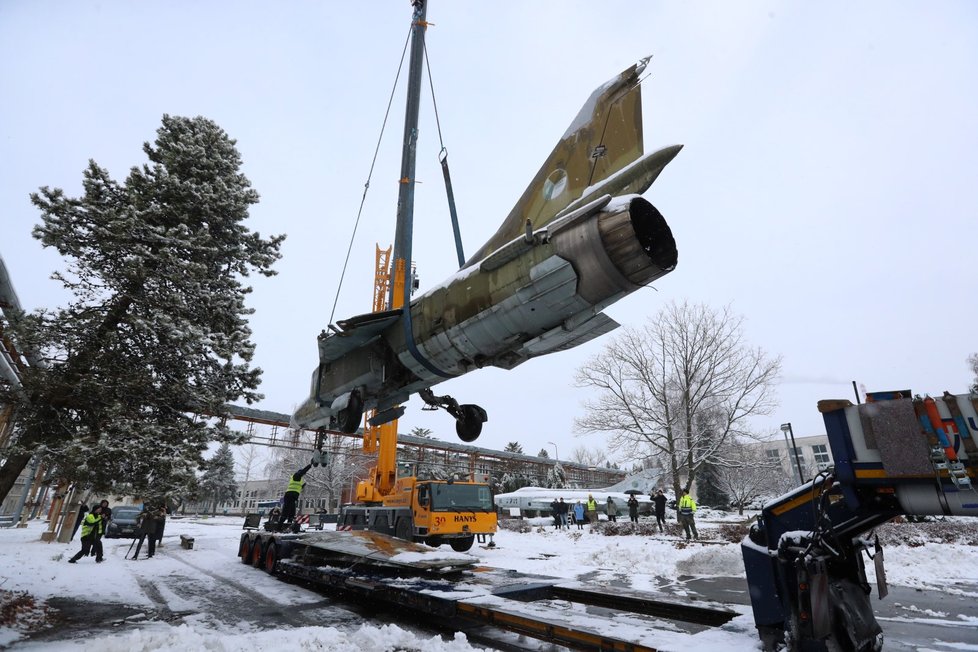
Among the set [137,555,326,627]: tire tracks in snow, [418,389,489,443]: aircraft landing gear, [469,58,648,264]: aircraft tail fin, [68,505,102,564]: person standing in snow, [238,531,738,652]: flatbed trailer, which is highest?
[469,58,648,264]: aircraft tail fin

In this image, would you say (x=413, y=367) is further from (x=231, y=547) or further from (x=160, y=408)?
(x=231, y=547)

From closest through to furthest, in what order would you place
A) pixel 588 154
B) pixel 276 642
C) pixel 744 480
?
pixel 276 642 < pixel 588 154 < pixel 744 480

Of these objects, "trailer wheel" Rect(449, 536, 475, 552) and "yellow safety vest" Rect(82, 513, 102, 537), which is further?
"trailer wheel" Rect(449, 536, 475, 552)

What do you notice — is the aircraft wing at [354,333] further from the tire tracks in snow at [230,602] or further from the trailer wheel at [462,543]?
the trailer wheel at [462,543]

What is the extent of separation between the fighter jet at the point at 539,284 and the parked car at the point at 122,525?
16.9m

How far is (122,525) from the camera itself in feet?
62.7

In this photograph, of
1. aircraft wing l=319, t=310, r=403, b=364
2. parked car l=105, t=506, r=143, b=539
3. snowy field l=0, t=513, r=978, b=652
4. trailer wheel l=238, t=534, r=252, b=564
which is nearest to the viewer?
snowy field l=0, t=513, r=978, b=652

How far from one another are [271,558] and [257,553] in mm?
1076

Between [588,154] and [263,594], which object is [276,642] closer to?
[263,594]

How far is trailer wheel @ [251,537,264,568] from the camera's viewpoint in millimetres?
11297

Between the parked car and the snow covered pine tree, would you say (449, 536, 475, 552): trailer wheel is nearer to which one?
the snow covered pine tree

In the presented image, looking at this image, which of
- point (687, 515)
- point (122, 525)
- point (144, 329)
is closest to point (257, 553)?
point (144, 329)

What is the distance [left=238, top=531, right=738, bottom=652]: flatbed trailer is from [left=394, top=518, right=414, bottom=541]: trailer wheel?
14.1 ft

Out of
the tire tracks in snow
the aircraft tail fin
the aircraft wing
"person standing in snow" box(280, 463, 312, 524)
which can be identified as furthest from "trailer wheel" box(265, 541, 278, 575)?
the aircraft tail fin
